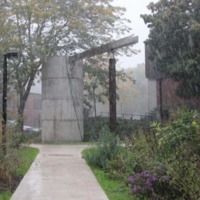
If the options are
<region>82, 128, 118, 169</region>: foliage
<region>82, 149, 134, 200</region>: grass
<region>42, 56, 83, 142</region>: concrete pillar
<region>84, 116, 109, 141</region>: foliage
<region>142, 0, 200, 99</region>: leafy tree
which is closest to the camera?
<region>82, 149, 134, 200</region>: grass

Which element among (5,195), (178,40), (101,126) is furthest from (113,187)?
(101,126)

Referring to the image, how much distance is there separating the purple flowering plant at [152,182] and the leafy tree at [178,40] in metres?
15.2

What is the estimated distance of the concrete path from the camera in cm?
745

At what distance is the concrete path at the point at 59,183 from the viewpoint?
7445 mm

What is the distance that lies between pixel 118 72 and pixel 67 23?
20.1ft

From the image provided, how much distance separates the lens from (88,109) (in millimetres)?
30469

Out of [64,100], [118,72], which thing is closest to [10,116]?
[64,100]

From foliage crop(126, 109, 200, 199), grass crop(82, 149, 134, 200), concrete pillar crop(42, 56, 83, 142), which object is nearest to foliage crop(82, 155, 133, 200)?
grass crop(82, 149, 134, 200)

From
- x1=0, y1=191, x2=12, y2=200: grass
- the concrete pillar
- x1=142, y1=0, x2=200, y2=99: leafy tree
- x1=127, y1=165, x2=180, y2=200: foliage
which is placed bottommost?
x1=0, y1=191, x2=12, y2=200: grass

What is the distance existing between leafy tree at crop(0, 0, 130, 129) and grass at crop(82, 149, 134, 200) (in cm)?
1418

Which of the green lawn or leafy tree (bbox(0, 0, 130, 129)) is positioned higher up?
leafy tree (bbox(0, 0, 130, 129))

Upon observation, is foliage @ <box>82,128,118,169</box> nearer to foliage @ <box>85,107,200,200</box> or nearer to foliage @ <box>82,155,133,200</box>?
foliage @ <box>82,155,133,200</box>

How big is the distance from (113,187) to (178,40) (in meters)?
16.6

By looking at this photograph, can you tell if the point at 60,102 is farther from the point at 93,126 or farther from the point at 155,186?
the point at 155,186
